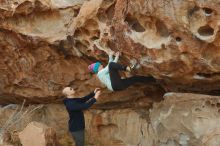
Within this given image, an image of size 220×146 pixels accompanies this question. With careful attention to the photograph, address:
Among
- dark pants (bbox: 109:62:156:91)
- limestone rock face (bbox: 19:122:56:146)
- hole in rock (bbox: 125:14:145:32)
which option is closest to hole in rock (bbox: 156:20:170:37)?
hole in rock (bbox: 125:14:145:32)

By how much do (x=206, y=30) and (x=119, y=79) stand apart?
151 centimetres

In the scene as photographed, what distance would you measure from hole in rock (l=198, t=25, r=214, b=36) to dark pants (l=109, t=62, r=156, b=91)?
121cm

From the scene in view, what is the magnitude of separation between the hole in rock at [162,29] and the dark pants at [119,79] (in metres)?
0.72

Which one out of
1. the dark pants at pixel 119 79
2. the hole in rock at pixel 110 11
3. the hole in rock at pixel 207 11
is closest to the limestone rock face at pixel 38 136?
the dark pants at pixel 119 79

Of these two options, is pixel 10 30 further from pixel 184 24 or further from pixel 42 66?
pixel 184 24

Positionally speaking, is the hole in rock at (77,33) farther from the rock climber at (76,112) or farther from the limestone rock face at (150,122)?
the limestone rock face at (150,122)

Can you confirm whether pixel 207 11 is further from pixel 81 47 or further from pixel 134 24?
pixel 81 47

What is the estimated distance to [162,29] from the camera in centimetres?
666

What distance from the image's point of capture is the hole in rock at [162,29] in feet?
21.5

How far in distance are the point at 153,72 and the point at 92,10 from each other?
1406 millimetres

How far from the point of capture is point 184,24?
630 cm

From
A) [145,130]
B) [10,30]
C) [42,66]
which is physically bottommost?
[145,130]

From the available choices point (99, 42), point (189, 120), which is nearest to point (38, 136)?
point (99, 42)

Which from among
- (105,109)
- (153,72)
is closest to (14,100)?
(105,109)
